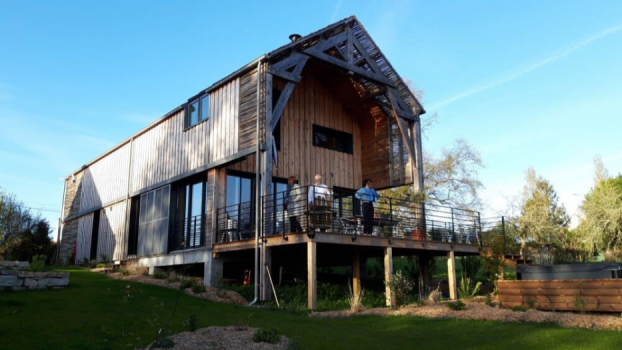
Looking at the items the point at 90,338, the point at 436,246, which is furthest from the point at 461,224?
the point at 90,338

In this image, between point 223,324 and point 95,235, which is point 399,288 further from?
point 95,235

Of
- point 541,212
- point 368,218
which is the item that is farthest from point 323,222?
point 541,212

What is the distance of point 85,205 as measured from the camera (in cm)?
2503

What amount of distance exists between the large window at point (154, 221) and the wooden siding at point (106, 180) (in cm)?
241

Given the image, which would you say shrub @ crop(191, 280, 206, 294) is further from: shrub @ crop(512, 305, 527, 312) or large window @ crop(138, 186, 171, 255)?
shrub @ crop(512, 305, 527, 312)

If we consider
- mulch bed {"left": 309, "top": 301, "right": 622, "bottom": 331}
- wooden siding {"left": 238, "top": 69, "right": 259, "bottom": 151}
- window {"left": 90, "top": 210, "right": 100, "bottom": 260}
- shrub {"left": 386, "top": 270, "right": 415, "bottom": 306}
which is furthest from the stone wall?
window {"left": 90, "top": 210, "right": 100, "bottom": 260}

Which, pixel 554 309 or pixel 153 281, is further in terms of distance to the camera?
pixel 153 281

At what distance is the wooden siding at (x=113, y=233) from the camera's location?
66.5 ft

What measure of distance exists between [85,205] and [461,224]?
17758 mm

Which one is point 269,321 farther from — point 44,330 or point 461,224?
point 461,224

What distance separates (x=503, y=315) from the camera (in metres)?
9.94

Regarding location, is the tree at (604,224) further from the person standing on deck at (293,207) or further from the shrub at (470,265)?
the person standing on deck at (293,207)

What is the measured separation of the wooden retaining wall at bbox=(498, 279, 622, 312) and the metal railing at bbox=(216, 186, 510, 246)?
3334 mm

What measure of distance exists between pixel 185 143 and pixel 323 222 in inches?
277
